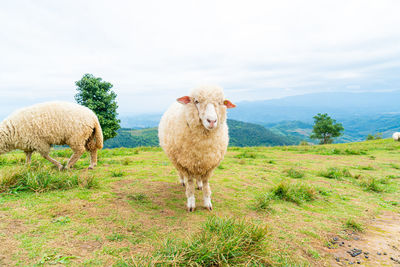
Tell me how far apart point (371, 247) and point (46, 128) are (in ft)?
27.4

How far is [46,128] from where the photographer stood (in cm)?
620

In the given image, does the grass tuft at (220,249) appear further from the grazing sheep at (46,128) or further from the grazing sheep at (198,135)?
the grazing sheep at (46,128)

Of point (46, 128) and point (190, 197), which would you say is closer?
point (190, 197)

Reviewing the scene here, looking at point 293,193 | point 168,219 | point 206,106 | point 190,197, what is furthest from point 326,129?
point 168,219

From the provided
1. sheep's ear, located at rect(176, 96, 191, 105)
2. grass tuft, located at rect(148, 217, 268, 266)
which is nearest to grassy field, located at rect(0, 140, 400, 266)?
grass tuft, located at rect(148, 217, 268, 266)

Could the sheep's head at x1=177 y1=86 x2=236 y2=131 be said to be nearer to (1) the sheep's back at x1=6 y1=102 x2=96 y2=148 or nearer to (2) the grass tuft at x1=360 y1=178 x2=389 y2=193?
(1) the sheep's back at x1=6 y1=102 x2=96 y2=148

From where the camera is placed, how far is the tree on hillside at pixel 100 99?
19469mm

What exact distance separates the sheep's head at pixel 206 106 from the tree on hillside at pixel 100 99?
18057 mm

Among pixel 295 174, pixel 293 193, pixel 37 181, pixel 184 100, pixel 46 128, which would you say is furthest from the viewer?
pixel 295 174

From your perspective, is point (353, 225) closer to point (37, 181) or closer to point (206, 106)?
point (206, 106)

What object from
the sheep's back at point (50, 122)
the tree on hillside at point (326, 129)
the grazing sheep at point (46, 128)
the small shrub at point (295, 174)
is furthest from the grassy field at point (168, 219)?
the tree on hillside at point (326, 129)

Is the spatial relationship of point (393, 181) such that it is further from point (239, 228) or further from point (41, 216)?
point (41, 216)

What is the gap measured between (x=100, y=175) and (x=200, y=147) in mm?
3638

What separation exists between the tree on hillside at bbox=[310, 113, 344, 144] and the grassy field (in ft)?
181
